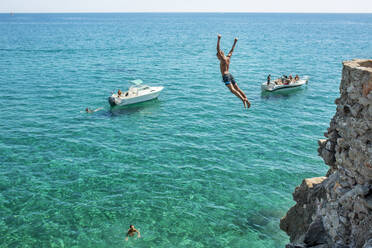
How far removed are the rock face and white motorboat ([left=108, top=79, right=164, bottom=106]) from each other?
27.3m

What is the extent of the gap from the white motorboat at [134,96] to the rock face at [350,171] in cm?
2726

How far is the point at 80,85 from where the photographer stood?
47.8 metres

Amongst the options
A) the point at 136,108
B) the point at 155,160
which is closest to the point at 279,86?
the point at 136,108

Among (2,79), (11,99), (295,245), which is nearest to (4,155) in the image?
(11,99)

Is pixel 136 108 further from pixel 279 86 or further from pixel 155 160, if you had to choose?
pixel 279 86

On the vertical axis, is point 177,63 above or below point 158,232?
above

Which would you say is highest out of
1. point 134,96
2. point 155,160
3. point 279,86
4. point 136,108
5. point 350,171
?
point 350,171

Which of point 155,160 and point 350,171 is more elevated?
point 350,171

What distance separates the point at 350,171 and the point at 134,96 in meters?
29.8

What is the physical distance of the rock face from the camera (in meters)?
10.3

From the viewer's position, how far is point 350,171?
36.9ft

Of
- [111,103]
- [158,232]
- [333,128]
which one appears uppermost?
[333,128]

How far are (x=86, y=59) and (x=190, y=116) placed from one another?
135 feet

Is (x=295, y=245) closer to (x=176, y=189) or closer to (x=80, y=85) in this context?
(x=176, y=189)
